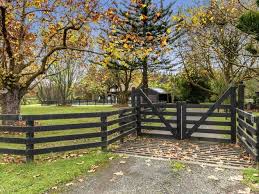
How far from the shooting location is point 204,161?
22.1 ft

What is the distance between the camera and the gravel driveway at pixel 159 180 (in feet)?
16.0

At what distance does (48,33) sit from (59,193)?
32.1 ft

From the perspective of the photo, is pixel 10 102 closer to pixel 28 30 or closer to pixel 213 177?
pixel 28 30

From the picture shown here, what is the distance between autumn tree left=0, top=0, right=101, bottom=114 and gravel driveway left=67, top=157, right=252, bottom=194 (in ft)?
21.9

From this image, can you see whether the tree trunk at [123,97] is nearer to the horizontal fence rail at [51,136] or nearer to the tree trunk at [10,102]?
the tree trunk at [10,102]

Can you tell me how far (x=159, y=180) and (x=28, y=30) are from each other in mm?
10685

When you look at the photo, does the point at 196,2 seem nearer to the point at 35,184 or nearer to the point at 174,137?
the point at 174,137

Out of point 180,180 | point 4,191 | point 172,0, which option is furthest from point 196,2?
point 4,191

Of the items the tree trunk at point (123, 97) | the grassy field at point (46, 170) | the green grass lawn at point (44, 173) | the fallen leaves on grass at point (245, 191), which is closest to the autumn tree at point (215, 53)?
the tree trunk at point (123, 97)

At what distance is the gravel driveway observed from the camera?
16.0 ft

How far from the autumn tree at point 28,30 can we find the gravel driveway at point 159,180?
6.69 m

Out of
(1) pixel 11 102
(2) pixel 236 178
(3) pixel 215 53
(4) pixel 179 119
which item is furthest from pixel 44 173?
(3) pixel 215 53

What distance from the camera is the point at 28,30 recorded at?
43.0 feet

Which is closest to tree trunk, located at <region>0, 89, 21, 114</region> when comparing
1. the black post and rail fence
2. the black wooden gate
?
the black post and rail fence
